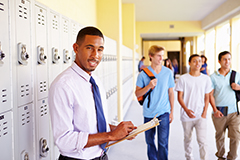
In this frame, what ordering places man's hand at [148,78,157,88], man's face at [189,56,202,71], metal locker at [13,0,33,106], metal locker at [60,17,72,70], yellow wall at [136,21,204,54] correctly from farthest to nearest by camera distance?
yellow wall at [136,21,204,54] → man's face at [189,56,202,71] → man's hand at [148,78,157,88] → metal locker at [60,17,72,70] → metal locker at [13,0,33,106]

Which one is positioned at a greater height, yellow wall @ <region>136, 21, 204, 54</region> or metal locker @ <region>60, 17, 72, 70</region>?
yellow wall @ <region>136, 21, 204, 54</region>

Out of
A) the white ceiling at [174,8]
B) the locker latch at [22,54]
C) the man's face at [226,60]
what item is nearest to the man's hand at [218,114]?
the man's face at [226,60]

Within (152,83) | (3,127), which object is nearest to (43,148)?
(3,127)

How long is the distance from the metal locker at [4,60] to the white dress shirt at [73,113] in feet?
0.98

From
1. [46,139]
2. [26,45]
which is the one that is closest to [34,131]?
[46,139]

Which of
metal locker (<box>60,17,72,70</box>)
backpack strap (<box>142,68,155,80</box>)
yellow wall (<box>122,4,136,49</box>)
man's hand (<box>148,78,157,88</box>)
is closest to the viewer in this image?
metal locker (<box>60,17,72,70</box>)

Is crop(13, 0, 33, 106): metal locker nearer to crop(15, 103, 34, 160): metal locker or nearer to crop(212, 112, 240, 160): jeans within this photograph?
crop(15, 103, 34, 160): metal locker

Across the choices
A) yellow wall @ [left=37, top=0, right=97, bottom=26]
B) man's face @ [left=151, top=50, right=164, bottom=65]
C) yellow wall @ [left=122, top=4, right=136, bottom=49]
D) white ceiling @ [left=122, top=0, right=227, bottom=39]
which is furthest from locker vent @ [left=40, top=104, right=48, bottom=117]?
white ceiling @ [left=122, top=0, right=227, bottom=39]

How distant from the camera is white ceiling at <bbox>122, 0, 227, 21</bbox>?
10.2 metres

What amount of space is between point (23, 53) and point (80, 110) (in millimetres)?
586

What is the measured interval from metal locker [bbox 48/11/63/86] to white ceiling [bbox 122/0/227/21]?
798 cm

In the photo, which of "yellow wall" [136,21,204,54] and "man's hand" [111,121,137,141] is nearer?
→ "man's hand" [111,121,137,141]

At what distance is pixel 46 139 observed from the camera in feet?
6.87

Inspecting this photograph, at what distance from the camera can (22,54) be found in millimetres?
1642
